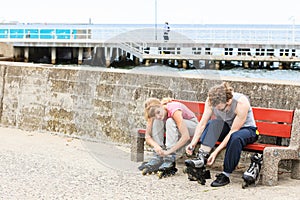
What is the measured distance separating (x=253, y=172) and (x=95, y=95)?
277 centimetres

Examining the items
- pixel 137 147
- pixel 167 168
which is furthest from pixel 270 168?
pixel 137 147

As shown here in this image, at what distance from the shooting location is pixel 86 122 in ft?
24.3

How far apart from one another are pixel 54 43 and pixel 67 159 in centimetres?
3356

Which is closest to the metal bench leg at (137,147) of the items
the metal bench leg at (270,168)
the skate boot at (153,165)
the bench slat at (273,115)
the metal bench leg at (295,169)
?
the skate boot at (153,165)

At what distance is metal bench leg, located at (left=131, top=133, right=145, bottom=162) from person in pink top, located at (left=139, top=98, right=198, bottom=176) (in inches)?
11.5

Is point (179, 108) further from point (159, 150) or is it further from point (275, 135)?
point (275, 135)

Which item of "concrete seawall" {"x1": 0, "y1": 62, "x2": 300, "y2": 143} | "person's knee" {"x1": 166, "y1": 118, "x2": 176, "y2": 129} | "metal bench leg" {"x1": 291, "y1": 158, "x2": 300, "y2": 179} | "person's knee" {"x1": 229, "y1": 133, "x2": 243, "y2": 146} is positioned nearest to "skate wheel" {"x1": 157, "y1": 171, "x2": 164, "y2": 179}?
"person's knee" {"x1": 166, "y1": 118, "x2": 176, "y2": 129}

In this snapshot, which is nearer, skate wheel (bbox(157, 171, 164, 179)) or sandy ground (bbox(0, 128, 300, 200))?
sandy ground (bbox(0, 128, 300, 200))

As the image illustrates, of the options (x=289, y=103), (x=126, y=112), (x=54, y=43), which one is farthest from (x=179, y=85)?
(x=54, y=43)

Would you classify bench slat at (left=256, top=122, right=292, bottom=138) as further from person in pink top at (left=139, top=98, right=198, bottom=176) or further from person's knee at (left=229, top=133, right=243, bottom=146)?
person in pink top at (left=139, top=98, right=198, bottom=176)

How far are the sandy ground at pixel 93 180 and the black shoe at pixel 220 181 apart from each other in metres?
0.05

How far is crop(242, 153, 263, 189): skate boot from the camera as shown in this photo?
5199 millimetres

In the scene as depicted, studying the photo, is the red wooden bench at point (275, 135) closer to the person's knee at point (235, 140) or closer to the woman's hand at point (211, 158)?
the person's knee at point (235, 140)

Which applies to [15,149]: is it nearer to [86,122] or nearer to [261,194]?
[86,122]
